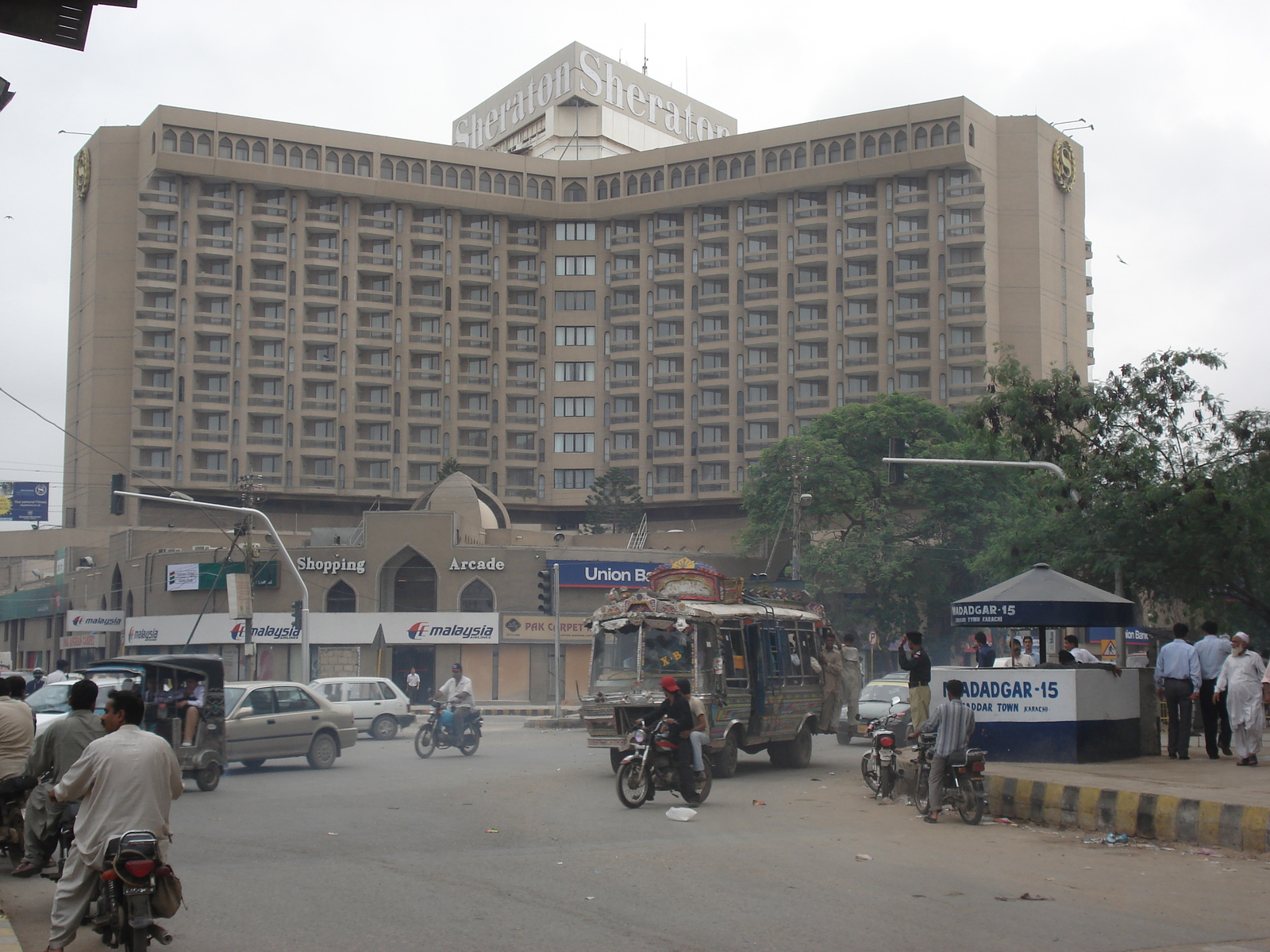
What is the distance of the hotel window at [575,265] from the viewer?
279ft

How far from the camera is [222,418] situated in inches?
3034

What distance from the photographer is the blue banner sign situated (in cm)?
5303

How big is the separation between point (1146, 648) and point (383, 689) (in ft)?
58.6

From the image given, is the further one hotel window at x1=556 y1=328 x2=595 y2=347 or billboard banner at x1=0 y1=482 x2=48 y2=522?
hotel window at x1=556 y1=328 x2=595 y2=347

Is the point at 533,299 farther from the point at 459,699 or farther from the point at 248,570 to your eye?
the point at 459,699

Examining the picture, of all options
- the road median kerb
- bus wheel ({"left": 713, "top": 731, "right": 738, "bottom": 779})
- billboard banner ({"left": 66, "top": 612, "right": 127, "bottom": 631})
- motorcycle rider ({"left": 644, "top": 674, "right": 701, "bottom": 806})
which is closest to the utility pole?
billboard banner ({"left": 66, "top": 612, "right": 127, "bottom": 631})

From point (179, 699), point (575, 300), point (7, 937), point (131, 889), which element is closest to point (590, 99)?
point (575, 300)

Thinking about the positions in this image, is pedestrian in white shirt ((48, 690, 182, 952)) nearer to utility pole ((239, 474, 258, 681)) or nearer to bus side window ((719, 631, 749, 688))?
bus side window ((719, 631, 749, 688))

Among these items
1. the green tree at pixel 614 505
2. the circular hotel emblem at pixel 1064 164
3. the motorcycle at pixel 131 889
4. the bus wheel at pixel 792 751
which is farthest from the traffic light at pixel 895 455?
the circular hotel emblem at pixel 1064 164

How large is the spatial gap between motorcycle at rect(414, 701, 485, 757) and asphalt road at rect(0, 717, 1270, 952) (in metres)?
7.09

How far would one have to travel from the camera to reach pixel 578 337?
84375 mm

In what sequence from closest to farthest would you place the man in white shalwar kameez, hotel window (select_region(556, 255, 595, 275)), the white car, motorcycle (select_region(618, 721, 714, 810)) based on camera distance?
motorcycle (select_region(618, 721, 714, 810)) → the man in white shalwar kameez → the white car → hotel window (select_region(556, 255, 595, 275))

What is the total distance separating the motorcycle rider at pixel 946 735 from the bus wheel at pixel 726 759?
4.77 metres

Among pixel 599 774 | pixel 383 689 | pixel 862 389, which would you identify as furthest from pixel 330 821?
pixel 862 389
